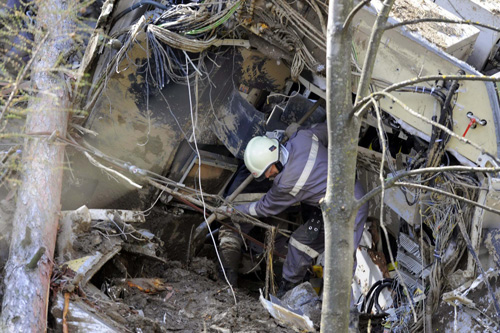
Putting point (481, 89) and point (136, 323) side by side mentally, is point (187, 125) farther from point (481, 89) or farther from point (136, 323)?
point (481, 89)

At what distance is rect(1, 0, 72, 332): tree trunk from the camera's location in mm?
4699

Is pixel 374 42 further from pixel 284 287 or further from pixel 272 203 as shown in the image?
pixel 284 287

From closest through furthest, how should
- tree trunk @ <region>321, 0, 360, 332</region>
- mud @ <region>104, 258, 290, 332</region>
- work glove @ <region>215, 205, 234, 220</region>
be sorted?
tree trunk @ <region>321, 0, 360, 332</region>, mud @ <region>104, 258, 290, 332</region>, work glove @ <region>215, 205, 234, 220</region>

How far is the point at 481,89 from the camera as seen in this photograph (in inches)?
206

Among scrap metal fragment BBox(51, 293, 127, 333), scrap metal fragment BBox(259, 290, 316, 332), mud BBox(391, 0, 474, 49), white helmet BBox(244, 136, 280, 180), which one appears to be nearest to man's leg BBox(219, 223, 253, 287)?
white helmet BBox(244, 136, 280, 180)

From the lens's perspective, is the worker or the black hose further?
the worker

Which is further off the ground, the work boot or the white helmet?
the white helmet

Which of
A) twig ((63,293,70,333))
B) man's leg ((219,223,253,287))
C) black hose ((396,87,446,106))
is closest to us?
twig ((63,293,70,333))

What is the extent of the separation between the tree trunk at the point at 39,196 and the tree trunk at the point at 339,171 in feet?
7.76

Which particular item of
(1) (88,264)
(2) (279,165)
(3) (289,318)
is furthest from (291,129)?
(1) (88,264)

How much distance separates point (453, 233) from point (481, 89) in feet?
4.57

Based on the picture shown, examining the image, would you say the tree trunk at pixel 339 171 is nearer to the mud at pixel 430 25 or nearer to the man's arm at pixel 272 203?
the mud at pixel 430 25

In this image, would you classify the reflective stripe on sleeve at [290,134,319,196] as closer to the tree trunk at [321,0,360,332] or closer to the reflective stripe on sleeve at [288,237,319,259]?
the reflective stripe on sleeve at [288,237,319,259]

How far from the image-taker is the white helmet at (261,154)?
655 centimetres
